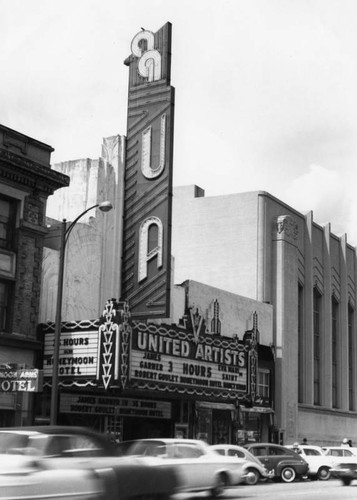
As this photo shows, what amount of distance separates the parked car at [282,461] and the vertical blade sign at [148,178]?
6603 millimetres

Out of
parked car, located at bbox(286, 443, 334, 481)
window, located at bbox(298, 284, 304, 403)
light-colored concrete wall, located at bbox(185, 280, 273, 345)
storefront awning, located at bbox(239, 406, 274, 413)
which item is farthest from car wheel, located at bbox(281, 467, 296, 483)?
window, located at bbox(298, 284, 304, 403)

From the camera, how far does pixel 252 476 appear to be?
27.6 metres

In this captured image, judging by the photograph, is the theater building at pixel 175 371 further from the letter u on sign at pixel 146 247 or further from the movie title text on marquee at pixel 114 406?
the letter u on sign at pixel 146 247

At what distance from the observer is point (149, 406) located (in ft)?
119

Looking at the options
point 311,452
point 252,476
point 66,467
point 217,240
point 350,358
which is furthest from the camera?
point 350,358

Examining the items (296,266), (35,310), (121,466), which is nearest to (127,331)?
(35,310)

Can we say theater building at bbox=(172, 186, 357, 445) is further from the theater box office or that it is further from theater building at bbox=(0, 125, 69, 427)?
theater building at bbox=(0, 125, 69, 427)

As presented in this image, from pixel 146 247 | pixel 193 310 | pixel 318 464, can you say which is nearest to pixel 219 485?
pixel 318 464

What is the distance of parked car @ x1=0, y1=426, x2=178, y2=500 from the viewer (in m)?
12.0

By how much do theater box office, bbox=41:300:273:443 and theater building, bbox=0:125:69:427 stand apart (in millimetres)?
1170

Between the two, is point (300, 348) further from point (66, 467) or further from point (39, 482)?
point (39, 482)

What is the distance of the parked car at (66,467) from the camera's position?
39.3 ft

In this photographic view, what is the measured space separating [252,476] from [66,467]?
16.1 meters

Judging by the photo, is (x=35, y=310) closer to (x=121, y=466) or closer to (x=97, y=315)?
(x=97, y=315)
